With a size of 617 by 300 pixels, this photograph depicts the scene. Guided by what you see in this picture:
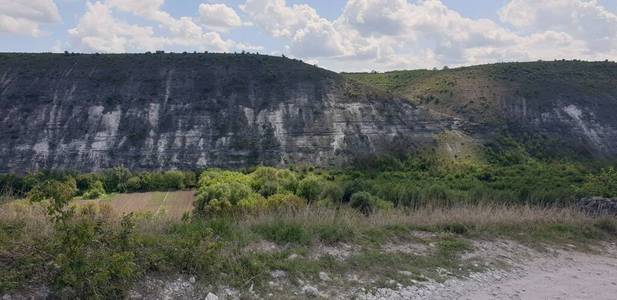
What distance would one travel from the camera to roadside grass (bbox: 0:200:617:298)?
656 cm

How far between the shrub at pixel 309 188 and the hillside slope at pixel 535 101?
Answer: 81.1 ft

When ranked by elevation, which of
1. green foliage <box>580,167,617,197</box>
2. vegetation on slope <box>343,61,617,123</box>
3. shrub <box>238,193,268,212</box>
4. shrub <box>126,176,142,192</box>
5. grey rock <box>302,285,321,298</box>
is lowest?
shrub <box>126,176,142,192</box>

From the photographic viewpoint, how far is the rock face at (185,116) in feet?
168

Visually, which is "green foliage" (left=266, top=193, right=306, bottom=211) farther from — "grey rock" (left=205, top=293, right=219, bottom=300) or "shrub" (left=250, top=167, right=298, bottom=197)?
"shrub" (left=250, top=167, right=298, bottom=197)

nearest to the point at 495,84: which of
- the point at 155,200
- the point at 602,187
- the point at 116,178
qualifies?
the point at 602,187

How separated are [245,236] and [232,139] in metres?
45.7

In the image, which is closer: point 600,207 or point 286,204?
point 286,204

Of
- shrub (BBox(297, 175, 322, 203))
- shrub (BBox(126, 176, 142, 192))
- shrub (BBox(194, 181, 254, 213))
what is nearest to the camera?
shrub (BBox(194, 181, 254, 213))

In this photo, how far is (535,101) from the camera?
62812 mm

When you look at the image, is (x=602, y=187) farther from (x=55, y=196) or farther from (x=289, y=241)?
(x=55, y=196)

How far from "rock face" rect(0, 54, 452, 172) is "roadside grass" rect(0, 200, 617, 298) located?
1526 inches

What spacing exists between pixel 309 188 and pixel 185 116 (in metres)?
23.0

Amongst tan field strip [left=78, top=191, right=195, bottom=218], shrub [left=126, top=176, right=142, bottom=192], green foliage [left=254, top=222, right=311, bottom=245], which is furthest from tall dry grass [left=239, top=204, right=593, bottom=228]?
shrub [left=126, top=176, right=142, bottom=192]

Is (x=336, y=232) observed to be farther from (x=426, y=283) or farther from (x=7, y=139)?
(x=7, y=139)
